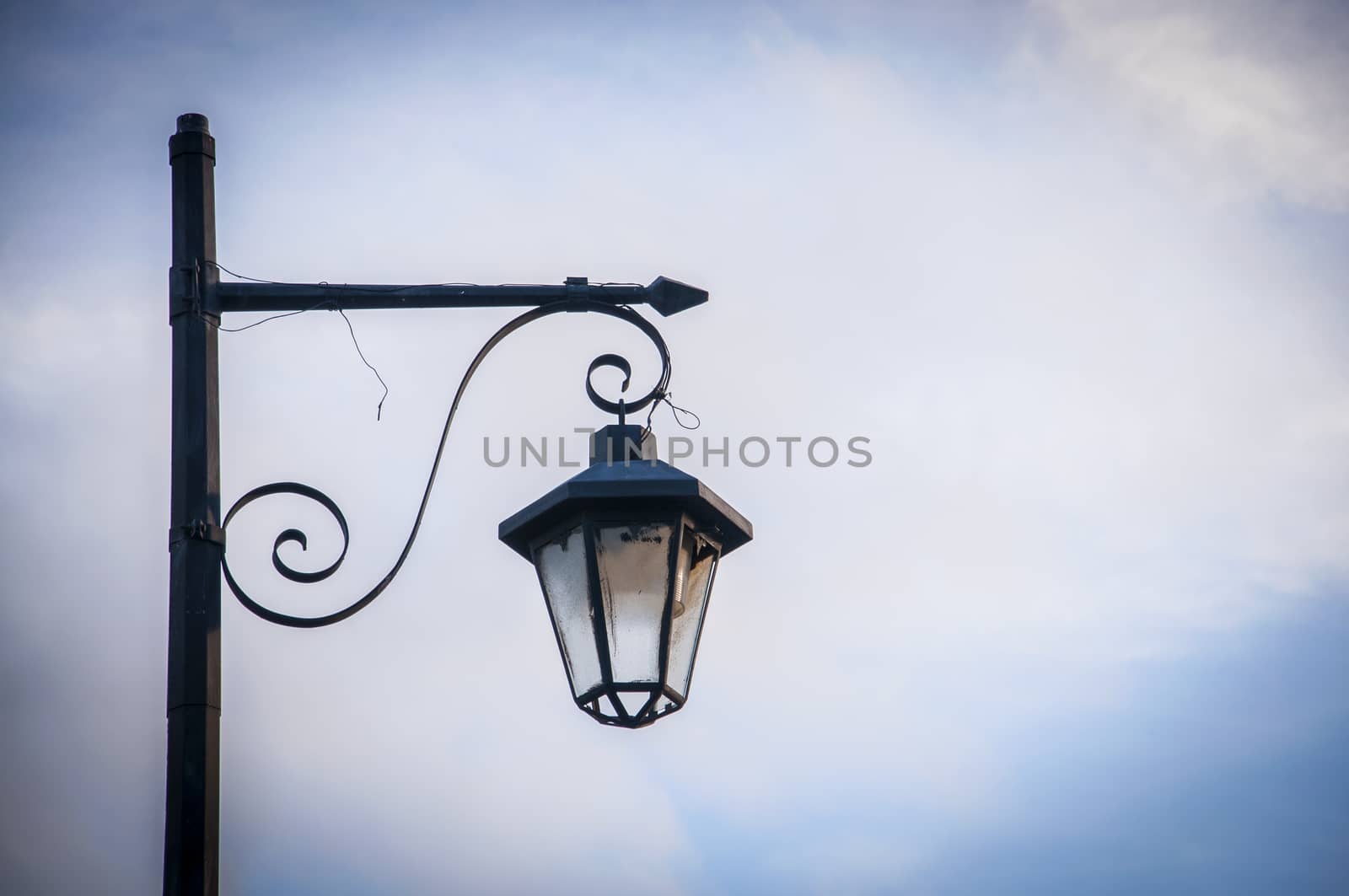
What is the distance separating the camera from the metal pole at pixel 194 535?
5.20 metres

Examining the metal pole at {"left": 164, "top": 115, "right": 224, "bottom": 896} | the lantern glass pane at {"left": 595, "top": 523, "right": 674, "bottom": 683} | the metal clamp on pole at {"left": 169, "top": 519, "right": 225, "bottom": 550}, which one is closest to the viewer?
the metal pole at {"left": 164, "top": 115, "right": 224, "bottom": 896}

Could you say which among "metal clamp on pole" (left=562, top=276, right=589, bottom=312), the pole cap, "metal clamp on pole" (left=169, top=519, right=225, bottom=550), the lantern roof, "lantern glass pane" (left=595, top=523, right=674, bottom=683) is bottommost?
"lantern glass pane" (left=595, top=523, right=674, bottom=683)

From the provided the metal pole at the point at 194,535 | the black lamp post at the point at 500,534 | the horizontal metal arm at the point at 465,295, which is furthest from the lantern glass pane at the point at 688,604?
the metal pole at the point at 194,535

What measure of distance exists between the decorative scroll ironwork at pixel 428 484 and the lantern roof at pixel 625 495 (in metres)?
0.20

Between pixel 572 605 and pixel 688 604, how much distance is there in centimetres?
44

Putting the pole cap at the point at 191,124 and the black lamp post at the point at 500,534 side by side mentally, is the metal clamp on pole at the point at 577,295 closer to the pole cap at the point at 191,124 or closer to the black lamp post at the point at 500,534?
the black lamp post at the point at 500,534

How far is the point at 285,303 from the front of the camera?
19.7ft

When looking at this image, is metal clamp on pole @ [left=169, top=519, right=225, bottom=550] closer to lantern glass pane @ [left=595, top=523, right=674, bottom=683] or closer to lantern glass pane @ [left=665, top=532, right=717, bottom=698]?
lantern glass pane @ [left=595, top=523, right=674, bottom=683]

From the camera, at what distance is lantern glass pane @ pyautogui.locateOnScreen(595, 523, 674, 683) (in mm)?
5652

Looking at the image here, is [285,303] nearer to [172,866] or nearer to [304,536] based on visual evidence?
[304,536]

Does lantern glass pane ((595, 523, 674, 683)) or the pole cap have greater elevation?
the pole cap

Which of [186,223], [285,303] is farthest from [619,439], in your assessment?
[186,223]

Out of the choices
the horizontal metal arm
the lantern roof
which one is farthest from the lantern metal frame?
the horizontal metal arm

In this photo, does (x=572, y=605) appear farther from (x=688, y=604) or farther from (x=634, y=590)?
(x=688, y=604)
